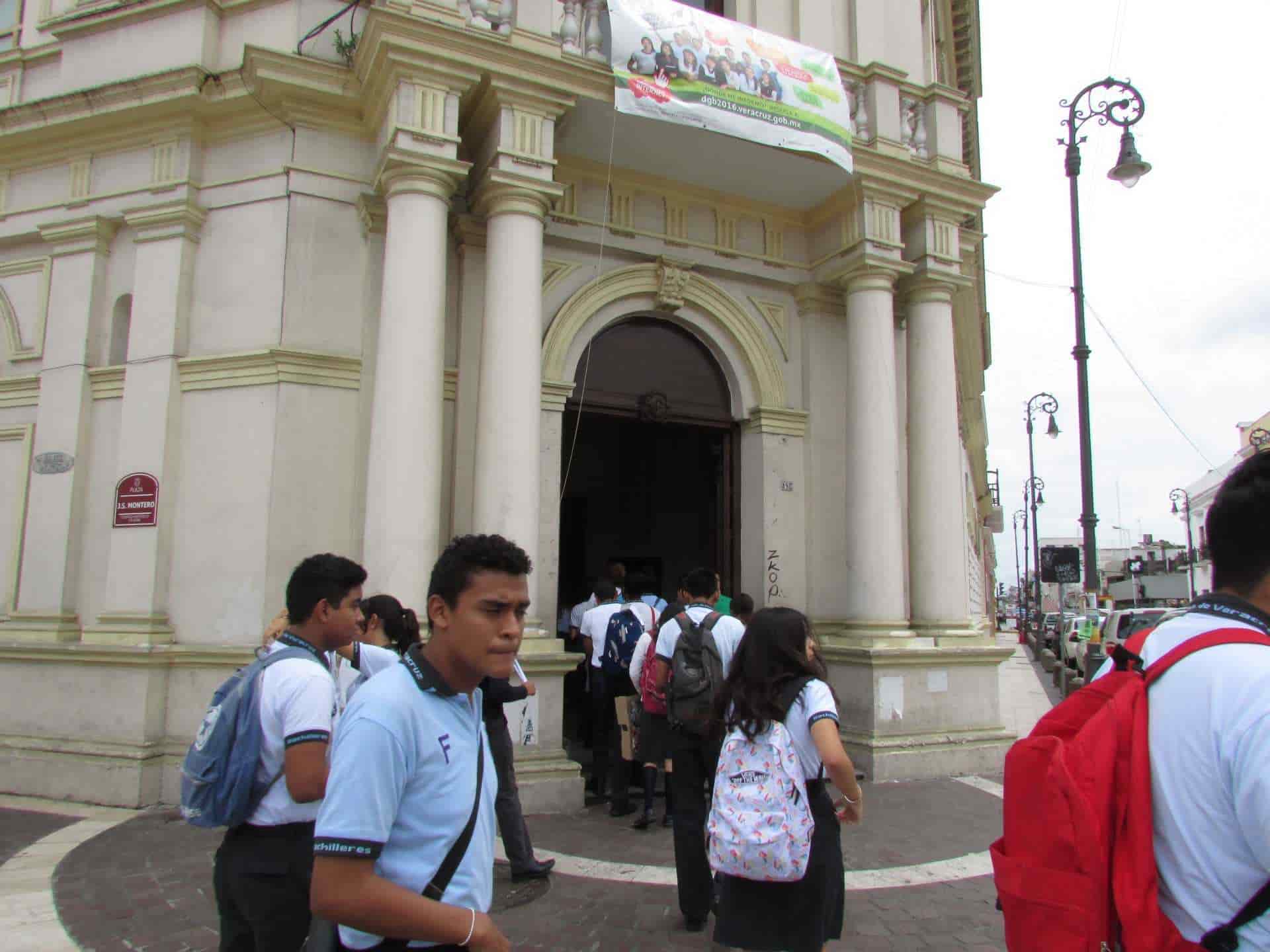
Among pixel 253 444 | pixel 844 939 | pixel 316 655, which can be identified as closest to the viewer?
pixel 316 655

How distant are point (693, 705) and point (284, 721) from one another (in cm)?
282

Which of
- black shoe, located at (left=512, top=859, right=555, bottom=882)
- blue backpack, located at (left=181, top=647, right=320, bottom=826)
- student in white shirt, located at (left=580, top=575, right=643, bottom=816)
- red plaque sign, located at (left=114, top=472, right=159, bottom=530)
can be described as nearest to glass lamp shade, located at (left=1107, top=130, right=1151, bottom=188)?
student in white shirt, located at (left=580, top=575, right=643, bottom=816)

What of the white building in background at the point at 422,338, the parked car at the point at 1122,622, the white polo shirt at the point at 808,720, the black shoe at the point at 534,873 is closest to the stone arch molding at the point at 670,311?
the white building in background at the point at 422,338

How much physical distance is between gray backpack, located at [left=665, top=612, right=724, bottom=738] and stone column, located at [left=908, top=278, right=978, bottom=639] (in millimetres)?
5053

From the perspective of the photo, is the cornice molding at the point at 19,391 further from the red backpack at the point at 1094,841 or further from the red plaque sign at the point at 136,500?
the red backpack at the point at 1094,841

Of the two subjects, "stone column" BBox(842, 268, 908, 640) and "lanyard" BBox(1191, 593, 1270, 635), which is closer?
"lanyard" BBox(1191, 593, 1270, 635)

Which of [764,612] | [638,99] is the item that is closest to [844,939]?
[764,612]

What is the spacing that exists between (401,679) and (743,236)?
30.1ft

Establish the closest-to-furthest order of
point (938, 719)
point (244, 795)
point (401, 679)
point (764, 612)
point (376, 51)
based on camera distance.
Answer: point (401, 679) < point (244, 795) < point (764, 612) < point (376, 51) < point (938, 719)

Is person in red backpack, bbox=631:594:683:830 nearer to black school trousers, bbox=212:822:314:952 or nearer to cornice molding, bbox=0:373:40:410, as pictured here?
black school trousers, bbox=212:822:314:952

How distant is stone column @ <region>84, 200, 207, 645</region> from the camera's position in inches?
315

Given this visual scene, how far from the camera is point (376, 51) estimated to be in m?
7.63

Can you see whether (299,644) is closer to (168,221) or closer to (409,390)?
→ (409,390)

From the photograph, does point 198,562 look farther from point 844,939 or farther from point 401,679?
point 401,679
